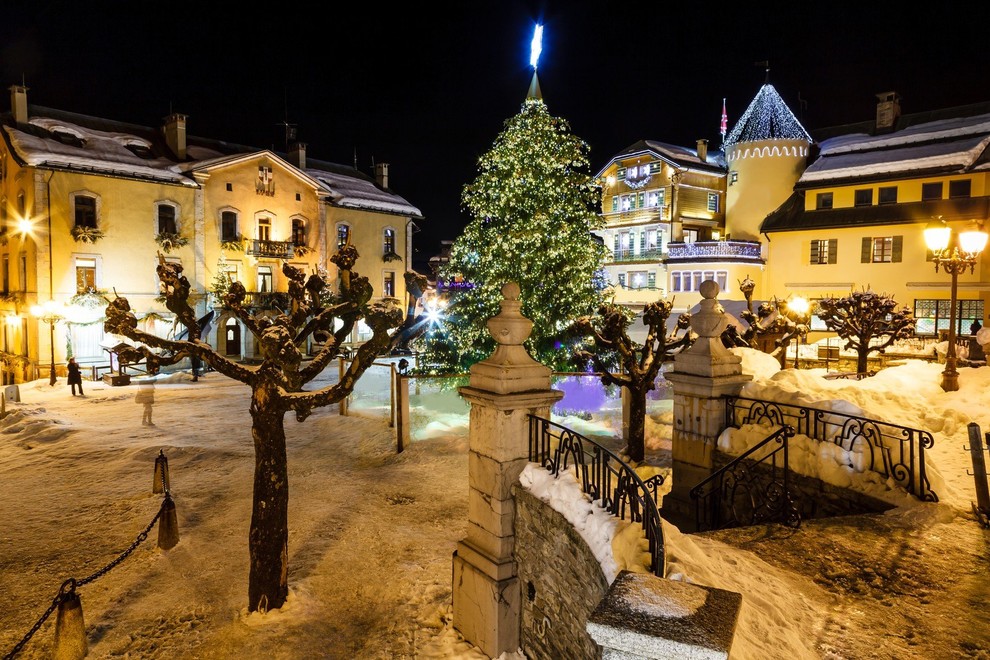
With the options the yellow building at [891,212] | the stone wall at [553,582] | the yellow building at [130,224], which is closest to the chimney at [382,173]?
the yellow building at [130,224]

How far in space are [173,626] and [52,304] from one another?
25022 millimetres

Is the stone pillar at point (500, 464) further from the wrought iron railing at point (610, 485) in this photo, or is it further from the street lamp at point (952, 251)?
the street lamp at point (952, 251)

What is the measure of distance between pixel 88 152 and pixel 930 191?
44479mm

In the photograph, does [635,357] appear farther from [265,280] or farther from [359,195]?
[359,195]

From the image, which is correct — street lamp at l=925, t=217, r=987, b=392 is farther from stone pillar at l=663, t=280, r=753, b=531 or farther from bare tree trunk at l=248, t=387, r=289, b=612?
bare tree trunk at l=248, t=387, r=289, b=612

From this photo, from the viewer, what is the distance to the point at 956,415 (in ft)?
33.9

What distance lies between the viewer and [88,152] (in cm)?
2933

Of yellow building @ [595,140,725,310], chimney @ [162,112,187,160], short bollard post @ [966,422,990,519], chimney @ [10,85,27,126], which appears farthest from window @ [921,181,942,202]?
chimney @ [10,85,27,126]

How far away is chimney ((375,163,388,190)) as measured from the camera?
45.4 m

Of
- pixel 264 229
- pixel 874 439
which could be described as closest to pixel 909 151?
pixel 874 439

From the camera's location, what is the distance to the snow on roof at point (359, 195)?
3938cm

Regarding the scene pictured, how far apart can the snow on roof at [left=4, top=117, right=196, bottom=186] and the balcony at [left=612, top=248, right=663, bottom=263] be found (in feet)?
96.0

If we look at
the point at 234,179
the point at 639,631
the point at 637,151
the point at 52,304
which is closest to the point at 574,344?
the point at 639,631

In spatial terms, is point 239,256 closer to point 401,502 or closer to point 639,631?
point 401,502
